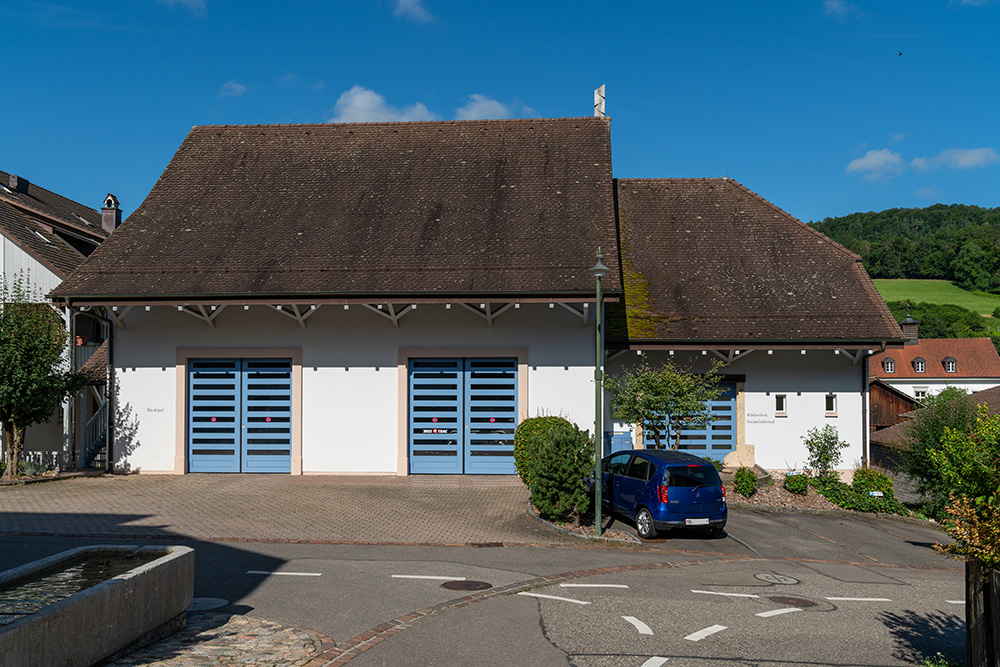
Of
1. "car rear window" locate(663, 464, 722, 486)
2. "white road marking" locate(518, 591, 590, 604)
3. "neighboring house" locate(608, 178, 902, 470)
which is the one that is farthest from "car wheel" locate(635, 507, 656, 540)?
"neighboring house" locate(608, 178, 902, 470)

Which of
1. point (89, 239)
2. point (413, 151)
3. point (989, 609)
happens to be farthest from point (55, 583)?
point (89, 239)

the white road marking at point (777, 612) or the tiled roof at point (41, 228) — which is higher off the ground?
the tiled roof at point (41, 228)

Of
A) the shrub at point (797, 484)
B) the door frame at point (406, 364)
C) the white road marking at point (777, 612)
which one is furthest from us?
the door frame at point (406, 364)

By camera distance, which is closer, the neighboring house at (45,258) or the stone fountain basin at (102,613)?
the stone fountain basin at (102,613)

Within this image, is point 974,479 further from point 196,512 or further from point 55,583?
point 196,512

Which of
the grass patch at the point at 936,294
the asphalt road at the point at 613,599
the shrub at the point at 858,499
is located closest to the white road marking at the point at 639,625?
the asphalt road at the point at 613,599

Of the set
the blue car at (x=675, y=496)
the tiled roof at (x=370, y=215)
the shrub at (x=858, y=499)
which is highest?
the tiled roof at (x=370, y=215)

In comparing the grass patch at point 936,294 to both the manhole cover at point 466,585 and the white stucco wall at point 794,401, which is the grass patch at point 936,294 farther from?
the manhole cover at point 466,585

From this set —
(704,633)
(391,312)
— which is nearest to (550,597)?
(704,633)

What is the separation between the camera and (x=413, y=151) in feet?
83.1

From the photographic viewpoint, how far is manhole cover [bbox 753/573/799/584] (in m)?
11.7

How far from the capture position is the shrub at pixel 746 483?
1997 cm

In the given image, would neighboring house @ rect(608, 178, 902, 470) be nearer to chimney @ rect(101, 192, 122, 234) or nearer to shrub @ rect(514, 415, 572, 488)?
shrub @ rect(514, 415, 572, 488)

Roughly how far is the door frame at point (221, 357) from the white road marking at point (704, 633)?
14181 mm
